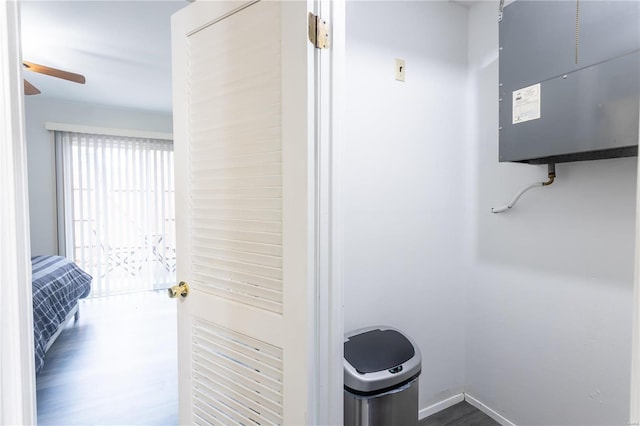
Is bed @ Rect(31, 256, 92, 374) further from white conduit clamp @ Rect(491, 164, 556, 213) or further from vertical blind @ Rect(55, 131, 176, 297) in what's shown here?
white conduit clamp @ Rect(491, 164, 556, 213)

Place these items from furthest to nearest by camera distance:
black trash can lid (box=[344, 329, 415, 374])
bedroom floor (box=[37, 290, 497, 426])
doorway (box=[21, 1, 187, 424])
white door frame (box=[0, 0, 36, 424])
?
doorway (box=[21, 1, 187, 424]), bedroom floor (box=[37, 290, 497, 426]), black trash can lid (box=[344, 329, 415, 374]), white door frame (box=[0, 0, 36, 424])

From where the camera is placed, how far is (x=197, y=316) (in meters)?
1.41

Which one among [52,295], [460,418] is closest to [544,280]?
[460,418]

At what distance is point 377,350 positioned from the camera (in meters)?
1.56

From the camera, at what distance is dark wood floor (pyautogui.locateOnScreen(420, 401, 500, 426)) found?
1.94m

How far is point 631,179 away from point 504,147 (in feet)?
1.60

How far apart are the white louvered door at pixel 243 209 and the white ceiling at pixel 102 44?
1.25 meters

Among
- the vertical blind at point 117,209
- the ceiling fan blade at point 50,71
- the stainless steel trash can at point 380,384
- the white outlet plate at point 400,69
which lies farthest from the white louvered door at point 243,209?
the vertical blind at point 117,209

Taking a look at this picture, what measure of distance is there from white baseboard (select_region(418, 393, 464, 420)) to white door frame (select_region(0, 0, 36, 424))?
1856 millimetres

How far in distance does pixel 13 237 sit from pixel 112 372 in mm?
2310

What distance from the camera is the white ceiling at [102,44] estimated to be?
2246 mm

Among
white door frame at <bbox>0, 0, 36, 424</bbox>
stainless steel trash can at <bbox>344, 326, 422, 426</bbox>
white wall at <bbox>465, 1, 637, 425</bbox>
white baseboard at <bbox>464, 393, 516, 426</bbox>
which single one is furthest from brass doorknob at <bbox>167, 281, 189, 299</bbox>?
white baseboard at <bbox>464, 393, 516, 426</bbox>

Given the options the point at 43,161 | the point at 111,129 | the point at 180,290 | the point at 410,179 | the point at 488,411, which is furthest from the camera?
the point at 111,129

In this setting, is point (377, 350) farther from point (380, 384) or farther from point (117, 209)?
point (117, 209)
